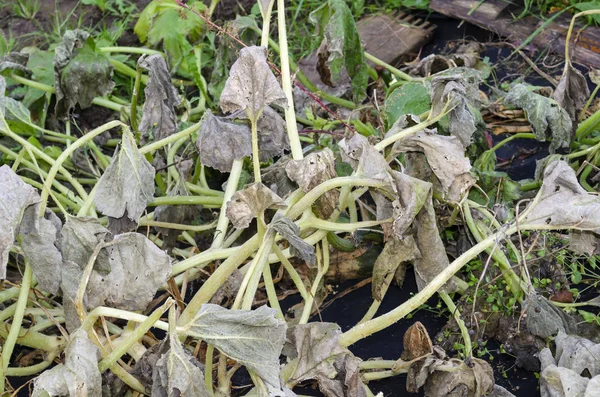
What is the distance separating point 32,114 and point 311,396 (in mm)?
1283

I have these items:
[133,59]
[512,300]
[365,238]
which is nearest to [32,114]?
[133,59]

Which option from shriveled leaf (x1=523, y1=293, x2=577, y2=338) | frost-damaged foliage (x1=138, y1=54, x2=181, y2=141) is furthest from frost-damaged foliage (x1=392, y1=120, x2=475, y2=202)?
frost-damaged foliage (x1=138, y1=54, x2=181, y2=141)

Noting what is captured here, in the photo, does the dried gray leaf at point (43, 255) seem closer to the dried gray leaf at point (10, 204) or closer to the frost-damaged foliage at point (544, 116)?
the dried gray leaf at point (10, 204)

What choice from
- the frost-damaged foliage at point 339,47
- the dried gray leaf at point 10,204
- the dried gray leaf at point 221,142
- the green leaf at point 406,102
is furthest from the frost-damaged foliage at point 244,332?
the frost-damaged foliage at point 339,47

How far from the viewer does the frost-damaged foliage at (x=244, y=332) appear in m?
1.24

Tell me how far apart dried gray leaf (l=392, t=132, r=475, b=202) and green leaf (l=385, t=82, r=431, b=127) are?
0.29 meters

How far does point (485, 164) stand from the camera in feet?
6.42

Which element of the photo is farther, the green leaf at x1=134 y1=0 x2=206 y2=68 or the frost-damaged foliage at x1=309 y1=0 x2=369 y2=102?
the green leaf at x1=134 y1=0 x2=206 y2=68

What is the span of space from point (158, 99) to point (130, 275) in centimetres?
53

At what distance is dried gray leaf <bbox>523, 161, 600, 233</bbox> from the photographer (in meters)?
1.41

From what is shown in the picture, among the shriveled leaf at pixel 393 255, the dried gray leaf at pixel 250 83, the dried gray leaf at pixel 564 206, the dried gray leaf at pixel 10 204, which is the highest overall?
the dried gray leaf at pixel 250 83

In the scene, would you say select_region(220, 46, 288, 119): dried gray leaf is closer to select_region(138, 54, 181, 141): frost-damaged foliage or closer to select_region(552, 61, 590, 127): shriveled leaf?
select_region(138, 54, 181, 141): frost-damaged foliage

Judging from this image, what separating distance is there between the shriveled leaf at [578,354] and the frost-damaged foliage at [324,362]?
36 centimetres

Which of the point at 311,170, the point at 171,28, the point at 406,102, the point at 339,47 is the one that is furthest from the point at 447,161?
the point at 171,28
